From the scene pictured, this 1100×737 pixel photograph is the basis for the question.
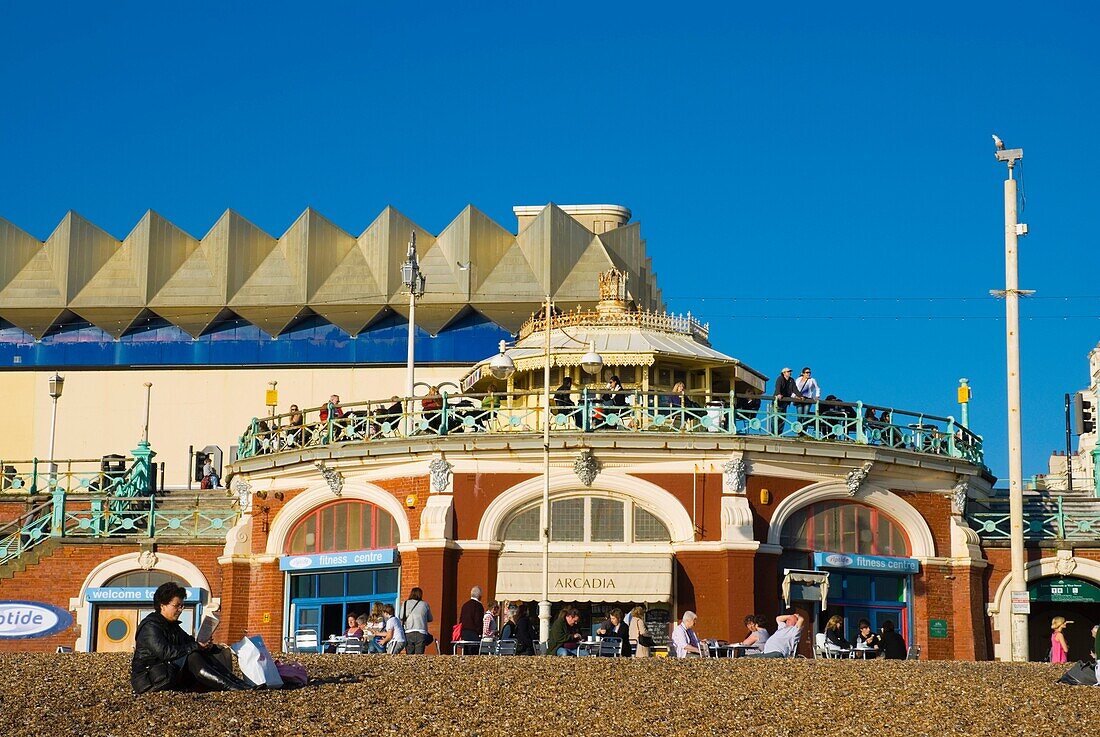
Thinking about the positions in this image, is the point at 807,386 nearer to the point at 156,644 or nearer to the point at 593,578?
the point at 593,578

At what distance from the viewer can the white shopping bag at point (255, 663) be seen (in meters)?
21.6

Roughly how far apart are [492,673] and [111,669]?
16.4 ft

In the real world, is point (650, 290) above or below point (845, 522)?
above

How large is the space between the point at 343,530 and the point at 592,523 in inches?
239

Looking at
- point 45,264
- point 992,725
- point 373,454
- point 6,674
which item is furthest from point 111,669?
point 45,264

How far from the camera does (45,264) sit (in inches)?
2869

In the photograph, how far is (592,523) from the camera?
38688 mm

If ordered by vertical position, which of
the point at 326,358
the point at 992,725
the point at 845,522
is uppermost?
the point at 326,358

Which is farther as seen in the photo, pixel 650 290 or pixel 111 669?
pixel 650 290

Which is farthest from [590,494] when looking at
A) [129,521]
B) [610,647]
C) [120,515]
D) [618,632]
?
[120,515]

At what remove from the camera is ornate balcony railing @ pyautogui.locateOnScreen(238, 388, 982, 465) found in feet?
127

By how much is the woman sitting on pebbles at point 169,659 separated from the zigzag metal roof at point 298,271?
154 feet

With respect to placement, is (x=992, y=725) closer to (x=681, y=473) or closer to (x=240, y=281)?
(x=681, y=473)

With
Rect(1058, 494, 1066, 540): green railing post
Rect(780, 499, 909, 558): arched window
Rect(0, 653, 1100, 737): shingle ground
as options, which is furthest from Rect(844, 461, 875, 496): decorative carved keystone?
Rect(0, 653, 1100, 737): shingle ground
